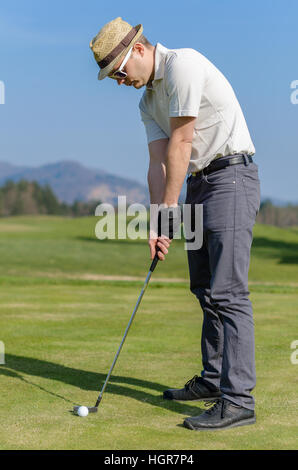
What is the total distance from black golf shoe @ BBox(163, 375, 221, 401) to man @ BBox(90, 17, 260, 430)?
1.39 ft

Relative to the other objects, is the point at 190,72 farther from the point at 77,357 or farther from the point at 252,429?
the point at 77,357

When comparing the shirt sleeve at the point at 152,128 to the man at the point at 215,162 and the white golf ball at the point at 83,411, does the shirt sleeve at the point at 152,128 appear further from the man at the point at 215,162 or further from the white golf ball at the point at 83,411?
the white golf ball at the point at 83,411

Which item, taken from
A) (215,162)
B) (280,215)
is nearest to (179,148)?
(215,162)

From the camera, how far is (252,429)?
11.4 feet

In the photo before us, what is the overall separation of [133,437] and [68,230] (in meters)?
34.0

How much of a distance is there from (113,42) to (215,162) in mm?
853

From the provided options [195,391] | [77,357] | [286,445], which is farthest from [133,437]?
[77,357]

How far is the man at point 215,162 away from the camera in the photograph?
373 cm

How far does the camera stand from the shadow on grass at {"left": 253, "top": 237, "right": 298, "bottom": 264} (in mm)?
28734

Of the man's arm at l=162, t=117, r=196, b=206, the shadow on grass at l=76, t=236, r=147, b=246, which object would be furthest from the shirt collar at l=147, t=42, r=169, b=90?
the shadow on grass at l=76, t=236, r=147, b=246

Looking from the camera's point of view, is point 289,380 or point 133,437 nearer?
point 133,437

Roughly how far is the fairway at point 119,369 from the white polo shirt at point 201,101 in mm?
1416

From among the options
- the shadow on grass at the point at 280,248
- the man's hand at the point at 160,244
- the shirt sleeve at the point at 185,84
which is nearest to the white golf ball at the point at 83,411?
the man's hand at the point at 160,244

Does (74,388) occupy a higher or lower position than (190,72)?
lower
